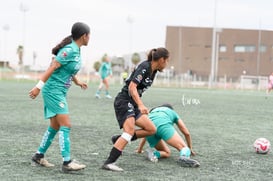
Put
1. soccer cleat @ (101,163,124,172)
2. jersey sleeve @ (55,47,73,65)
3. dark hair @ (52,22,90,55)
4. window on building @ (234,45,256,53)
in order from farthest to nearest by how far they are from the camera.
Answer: window on building @ (234,45,256,53), soccer cleat @ (101,163,124,172), dark hair @ (52,22,90,55), jersey sleeve @ (55,47,73,65)

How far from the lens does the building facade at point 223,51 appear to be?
3118 inches

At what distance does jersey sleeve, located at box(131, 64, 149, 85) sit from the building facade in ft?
237

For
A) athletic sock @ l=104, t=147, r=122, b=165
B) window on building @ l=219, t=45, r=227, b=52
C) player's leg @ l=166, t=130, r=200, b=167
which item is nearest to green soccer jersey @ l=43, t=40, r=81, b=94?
athletic sock @ l=104, t=147, r=122, b=165

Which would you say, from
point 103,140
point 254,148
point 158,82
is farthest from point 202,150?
point 158,82

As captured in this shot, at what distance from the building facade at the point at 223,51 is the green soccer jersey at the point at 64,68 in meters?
72.7

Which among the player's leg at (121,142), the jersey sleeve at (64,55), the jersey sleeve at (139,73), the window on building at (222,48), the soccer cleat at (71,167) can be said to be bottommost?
the soccer cleat at (71,167)

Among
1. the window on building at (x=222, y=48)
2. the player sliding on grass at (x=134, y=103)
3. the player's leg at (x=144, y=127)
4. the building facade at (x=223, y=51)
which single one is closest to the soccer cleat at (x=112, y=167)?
the player sliding on grass at (x=134, y=103)

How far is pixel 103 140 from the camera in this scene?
28.4 ft

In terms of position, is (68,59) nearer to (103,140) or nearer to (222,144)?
(103,140)

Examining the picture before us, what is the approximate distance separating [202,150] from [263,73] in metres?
73.7

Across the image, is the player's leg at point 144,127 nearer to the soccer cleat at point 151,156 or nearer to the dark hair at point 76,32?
the soccer cleat at point 151,156

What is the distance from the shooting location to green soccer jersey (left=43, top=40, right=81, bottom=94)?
19.0 feet

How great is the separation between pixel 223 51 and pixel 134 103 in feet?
259

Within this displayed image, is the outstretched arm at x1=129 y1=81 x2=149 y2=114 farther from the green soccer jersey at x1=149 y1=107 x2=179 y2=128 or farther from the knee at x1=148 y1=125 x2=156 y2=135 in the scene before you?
the green soccer jersey at x1=149 y1=107 x2=179 y2=128
